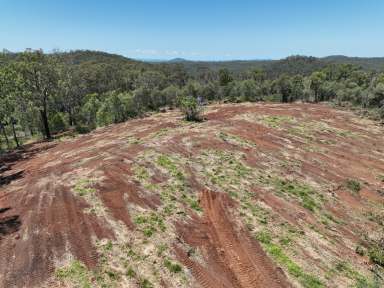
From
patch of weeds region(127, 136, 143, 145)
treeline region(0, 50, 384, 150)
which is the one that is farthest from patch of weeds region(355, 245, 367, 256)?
treeline region(0, 50, 384, 150)

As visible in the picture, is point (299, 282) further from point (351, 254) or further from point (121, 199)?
point (121, 199)

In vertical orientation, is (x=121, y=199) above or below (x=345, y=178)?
above

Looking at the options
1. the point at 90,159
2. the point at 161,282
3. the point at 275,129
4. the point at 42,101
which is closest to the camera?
the point at 161,282

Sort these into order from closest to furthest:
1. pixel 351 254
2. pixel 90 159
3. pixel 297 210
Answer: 1. pixel 351 254
2. pixel 297 210
3. pixel 90 159

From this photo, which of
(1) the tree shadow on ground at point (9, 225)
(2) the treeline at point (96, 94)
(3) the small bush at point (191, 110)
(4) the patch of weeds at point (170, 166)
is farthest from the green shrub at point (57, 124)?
(1) the tree shadow on ground at point (9, 225)

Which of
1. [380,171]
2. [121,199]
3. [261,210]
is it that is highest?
[121,199]

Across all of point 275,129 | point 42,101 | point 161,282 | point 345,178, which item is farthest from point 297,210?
point 42,101

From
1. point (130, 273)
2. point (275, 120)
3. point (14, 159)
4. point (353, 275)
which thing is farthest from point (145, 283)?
point (275, 120)

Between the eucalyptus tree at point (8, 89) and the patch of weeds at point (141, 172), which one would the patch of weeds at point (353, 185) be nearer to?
the patch of weeds at point (141, 172)
